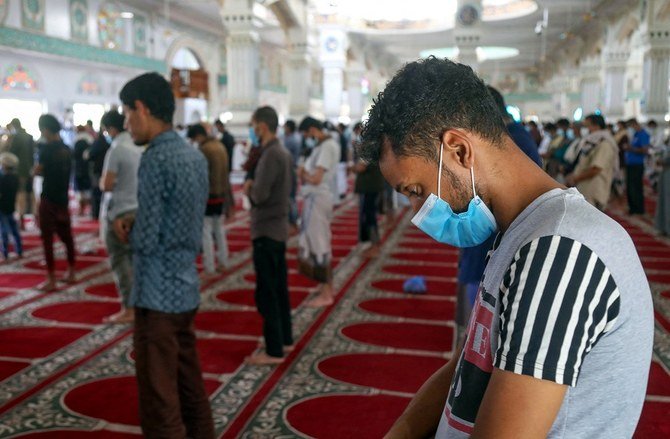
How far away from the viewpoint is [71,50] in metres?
12.9

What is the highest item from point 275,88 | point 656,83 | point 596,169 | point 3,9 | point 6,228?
point 3,9

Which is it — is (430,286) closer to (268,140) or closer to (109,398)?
(268,140)

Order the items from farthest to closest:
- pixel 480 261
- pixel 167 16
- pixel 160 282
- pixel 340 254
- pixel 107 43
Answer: pixel 167 16 → pixel 107 43 → pixel 340 254 → pixel 480 261 → pixel 160 282

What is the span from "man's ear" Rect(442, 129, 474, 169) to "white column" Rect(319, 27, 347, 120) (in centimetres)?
1377

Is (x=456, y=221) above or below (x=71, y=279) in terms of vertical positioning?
above

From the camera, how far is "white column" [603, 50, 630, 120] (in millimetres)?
14406

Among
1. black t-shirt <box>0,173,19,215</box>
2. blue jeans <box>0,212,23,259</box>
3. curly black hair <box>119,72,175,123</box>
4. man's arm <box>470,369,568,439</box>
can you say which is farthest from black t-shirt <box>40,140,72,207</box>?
man's arm <box>470,369,568,439</box>

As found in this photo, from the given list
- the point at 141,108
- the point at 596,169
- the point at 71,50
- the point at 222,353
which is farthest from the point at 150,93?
the point at 71,50

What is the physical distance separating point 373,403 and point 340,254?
3.45m

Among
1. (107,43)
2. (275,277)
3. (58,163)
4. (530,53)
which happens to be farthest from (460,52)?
(530,53)

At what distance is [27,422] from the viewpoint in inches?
103

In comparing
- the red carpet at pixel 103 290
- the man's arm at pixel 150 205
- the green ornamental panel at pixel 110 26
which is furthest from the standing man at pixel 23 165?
the green ornamental panel at pixel 110 26

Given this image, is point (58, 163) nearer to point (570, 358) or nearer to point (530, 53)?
point (570, 358)

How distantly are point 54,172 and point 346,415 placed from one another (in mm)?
3104
